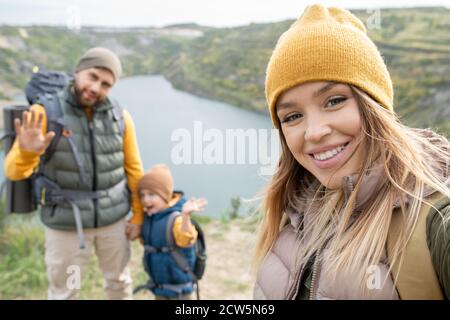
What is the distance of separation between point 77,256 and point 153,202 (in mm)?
603

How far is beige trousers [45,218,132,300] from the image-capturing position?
2.60 metres

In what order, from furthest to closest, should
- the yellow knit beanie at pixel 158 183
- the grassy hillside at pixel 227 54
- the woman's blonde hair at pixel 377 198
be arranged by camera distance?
the grassy hillside at pixel 227 54 < the yellow knit beanie at pixel 158 183 < the woman's blonde hair at pixel 377 198

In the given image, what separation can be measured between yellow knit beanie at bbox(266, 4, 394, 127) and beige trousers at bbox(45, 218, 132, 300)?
1.96m

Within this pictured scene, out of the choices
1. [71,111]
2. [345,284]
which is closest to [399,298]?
[345,284]

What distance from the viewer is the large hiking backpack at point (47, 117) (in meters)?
2.46

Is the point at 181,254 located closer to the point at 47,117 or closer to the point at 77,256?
the point at 77,256

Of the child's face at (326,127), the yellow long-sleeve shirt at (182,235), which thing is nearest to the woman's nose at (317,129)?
the child's face at (326,127)

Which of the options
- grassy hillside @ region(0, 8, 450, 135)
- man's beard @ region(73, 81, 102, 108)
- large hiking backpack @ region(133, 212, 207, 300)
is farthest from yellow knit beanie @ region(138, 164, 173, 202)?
grassy hillside @ region(0, 8, 450, 135)

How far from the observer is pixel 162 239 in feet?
8.82

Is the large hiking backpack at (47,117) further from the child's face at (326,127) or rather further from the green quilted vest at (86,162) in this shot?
the child's face at (326,127)

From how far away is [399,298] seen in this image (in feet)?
2.74

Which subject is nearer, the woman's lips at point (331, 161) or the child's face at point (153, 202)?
the woman's lips at point (331, 161)

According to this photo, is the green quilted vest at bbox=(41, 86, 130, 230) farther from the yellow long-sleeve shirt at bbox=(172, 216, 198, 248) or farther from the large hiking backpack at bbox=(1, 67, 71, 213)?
the yellow long-sleeve shirt at bbox=(172, 216, 198, 248)
